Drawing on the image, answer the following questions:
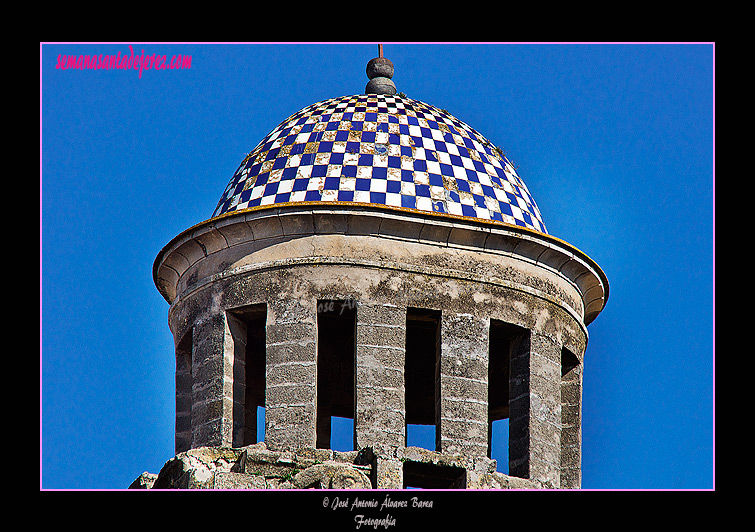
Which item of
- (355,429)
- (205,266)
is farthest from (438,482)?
(205,266)

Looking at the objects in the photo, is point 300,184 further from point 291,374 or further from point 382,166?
point 291,374

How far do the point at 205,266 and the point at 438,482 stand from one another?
4921 millimetres

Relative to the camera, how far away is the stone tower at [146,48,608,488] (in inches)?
1022

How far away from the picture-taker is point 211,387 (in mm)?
26984

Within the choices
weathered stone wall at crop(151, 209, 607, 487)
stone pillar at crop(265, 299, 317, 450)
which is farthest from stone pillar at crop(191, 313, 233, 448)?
stone pillar at crop(265, 299, 317, 450)

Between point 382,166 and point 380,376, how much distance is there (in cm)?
366

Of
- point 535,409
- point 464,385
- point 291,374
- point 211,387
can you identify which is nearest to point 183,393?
point 211,387

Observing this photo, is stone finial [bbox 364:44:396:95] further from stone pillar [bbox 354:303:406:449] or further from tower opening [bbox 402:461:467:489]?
tower opening [bbox 402:461:467:489]

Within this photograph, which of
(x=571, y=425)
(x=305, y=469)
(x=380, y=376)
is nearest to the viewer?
(x=305, y=469)

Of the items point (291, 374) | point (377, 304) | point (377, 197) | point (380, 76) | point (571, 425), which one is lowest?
point (571, 425)

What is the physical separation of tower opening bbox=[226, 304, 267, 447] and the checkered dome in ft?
5.41

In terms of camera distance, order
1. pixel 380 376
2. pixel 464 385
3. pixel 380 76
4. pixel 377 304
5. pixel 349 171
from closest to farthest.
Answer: pixel 380 376
pixel 464 385
pixel 377 304
pixel 349 171
pixel 380 76

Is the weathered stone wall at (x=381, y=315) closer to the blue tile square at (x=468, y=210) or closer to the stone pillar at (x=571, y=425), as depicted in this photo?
the stone pillar at (x=571, y=425)
